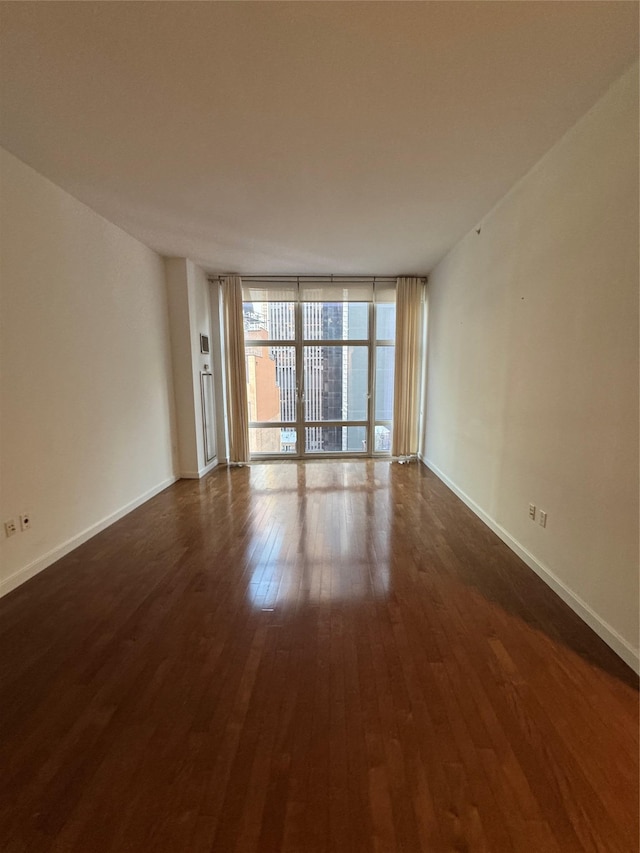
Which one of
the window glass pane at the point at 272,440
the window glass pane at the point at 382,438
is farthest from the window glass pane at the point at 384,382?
the window glass pane at the point at 272,440

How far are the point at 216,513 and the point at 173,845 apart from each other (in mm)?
2471

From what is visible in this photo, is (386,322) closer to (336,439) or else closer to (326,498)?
(336,439)

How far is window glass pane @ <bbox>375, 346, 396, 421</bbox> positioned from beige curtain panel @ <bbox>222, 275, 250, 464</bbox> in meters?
2.04

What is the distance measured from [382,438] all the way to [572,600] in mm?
3658

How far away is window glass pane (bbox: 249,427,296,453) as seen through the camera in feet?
17.7

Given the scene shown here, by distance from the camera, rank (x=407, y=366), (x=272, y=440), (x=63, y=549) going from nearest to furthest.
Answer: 1. (x=63, y=549)
2. (x=407, y=366)
3. (x=272, y=440)

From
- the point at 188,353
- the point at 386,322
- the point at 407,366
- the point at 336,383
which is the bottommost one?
the point at 336,383

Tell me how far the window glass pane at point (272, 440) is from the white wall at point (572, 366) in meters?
3.02

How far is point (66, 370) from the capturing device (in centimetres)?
256

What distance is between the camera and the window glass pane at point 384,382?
5223 mm

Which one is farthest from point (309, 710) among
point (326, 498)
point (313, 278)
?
point (313, 278)

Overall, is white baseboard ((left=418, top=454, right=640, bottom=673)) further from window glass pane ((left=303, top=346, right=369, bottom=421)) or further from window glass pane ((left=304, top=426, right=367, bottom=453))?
window glass pane ((left=303, top=346, right=369, bottom=421))

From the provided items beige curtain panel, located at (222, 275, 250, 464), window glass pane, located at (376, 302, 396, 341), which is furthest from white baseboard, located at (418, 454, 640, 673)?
beige curtain panel, located at (222, 275, 250, 464)

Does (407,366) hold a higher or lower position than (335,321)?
lower
